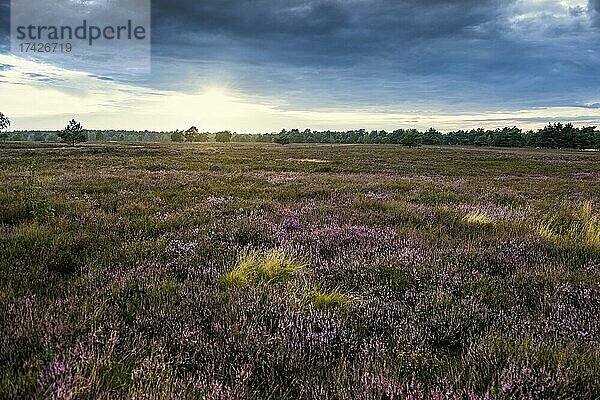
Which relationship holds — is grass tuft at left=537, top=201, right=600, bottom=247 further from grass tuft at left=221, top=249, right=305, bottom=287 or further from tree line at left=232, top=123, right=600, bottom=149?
tree line at left=232, top=123, right=600, bottom=149

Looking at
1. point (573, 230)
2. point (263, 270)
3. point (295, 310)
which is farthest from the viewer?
point (573, 230)

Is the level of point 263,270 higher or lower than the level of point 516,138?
lower

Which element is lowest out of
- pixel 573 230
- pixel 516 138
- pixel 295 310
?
pixel 295 310

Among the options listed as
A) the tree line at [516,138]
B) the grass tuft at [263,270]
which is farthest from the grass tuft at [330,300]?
the tree line at [516,138]

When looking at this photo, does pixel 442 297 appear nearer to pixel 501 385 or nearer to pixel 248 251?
pixel 501 385

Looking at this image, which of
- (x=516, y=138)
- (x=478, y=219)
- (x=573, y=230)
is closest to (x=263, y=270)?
(x=478, y=219)

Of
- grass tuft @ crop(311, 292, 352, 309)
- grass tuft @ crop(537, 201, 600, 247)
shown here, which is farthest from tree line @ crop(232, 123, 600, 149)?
grass tuft @ crop(311, 292, 352, 309)

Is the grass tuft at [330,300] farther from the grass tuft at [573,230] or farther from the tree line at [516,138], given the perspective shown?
the tree line at [516,138]

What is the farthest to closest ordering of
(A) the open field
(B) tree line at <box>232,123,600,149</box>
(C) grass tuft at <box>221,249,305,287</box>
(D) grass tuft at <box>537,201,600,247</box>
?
(B) tree line at <box>232,123,600,149</box>
(D) grass tuft at <box>537,201,600,247</box>
(C) grass tuft at <box>221,249,305,287</box>
(A) the open field

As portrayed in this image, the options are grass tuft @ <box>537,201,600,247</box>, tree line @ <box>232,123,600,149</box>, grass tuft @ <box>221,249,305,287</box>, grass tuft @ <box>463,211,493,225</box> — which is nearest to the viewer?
grass tuft @ <box>221,249,305,287</box>

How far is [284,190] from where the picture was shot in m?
14.3

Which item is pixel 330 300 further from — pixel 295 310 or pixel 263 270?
pixel 263 270

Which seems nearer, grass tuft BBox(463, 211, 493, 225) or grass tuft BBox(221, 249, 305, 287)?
grass tuft BBox(221, 249, 305, 287)

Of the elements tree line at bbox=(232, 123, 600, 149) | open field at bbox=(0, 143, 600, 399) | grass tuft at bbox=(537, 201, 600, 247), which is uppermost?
tree line at bbox=(232, 123, 600, 149)
